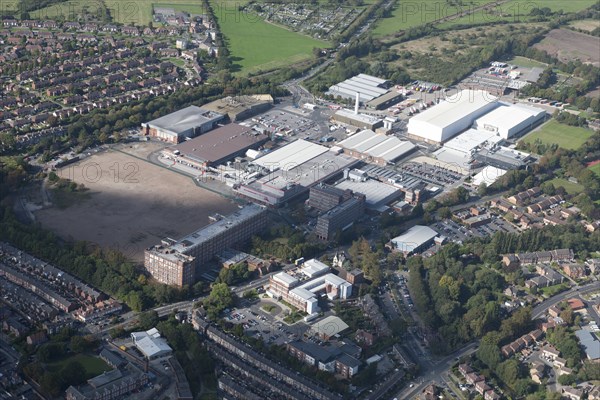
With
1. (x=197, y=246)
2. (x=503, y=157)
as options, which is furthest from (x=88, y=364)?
(x=503, y=157)

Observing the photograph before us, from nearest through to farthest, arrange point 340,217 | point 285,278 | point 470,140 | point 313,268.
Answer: point 285,278, point 313,268, point 340,217, point 470,140

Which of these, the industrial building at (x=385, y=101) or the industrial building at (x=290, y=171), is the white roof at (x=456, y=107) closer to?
the industrial building at (x=385, y=101)

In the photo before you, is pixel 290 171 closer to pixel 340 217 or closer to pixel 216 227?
pixel 340 217

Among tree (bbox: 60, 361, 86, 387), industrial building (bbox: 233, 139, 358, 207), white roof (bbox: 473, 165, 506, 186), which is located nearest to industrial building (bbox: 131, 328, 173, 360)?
tree (bbox: 60, 361, 86, 387)

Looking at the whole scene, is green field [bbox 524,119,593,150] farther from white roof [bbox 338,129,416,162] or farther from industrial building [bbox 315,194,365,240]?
industrial building [bbox 315,194,365,240]

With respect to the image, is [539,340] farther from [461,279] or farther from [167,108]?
[167,108]

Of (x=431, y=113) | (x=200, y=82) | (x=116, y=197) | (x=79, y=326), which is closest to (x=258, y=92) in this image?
(x=200, y=82)

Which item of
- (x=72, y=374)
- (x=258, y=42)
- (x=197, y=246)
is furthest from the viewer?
(x=258, y=42)

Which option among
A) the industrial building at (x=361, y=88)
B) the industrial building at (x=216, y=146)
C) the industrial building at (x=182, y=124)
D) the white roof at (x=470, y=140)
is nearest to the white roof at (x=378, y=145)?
the white roof at (x=470, y=140)
